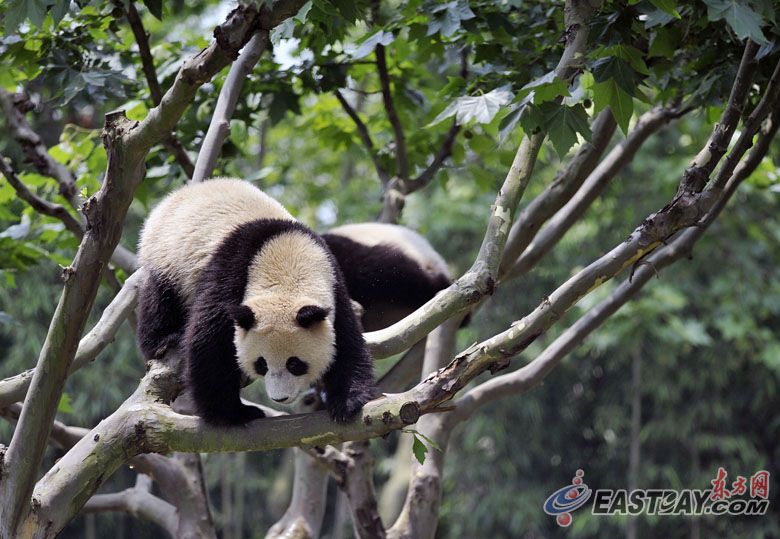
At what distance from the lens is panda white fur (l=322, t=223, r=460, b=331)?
589 cm

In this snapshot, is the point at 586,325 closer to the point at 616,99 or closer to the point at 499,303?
the point at 616,99

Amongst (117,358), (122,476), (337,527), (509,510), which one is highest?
(117,358)

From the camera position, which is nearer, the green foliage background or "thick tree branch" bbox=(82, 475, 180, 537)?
"thick tree branch" bbox=(82, 475, 180, 537)

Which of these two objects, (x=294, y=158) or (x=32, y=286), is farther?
(x=294, y=158)

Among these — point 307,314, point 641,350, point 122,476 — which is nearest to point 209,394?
point 307,314

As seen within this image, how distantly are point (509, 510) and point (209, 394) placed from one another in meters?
10.6

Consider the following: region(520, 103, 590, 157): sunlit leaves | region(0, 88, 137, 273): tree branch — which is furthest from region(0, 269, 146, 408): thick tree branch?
region(520, 103, 590, 157): sunlit leaves

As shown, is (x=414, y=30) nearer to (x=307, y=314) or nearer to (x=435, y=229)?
(x=307, y=314)

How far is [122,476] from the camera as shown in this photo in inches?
539

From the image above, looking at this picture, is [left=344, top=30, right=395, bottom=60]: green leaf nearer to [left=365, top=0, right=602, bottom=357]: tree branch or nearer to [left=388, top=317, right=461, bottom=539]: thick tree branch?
[left=365, top=0, right=602, bottom=357]: tree branch

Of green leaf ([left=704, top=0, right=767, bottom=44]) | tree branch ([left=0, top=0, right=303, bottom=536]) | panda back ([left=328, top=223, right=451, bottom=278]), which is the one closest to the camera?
tree branch ([left=0, top=0, right=303, bottom=536])

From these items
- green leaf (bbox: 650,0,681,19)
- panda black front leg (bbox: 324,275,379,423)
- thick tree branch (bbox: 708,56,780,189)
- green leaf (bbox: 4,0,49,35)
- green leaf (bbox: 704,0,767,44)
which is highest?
green leaf (bbox: 4,0,49,35)

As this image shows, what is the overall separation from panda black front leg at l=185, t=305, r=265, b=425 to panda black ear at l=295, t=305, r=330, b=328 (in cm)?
37

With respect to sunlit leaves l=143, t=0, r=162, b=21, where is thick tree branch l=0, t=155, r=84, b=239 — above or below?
below
